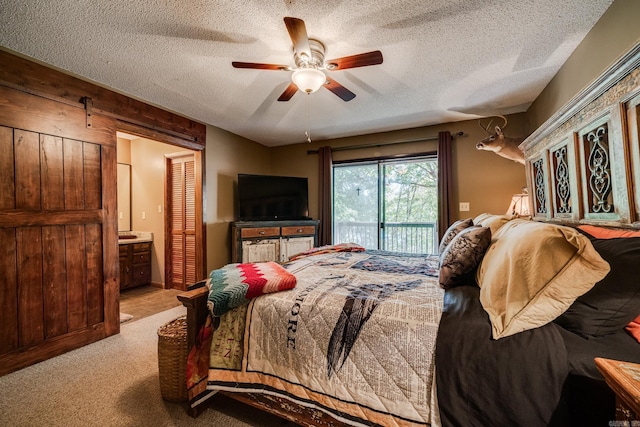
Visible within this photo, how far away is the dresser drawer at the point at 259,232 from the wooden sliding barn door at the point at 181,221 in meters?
0.83

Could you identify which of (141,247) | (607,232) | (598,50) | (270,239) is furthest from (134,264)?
(598,50)

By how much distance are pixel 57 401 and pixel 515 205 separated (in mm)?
4374

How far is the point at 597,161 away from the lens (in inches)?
58.1

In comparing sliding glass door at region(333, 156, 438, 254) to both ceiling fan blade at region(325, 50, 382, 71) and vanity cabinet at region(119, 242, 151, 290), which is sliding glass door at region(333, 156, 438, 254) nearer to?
ceiling fan blade at region(325, 50, 382, 71)

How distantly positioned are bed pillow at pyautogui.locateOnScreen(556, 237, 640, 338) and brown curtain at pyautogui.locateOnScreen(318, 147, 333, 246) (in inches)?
143

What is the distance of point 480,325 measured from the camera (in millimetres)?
1016

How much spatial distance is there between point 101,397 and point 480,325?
91.2 inches

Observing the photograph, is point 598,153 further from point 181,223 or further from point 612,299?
point 181,223

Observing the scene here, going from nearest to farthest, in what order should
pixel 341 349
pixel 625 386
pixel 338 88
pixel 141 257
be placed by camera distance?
pixel 625 386
pixel 341 349
pixel 338 88
pixel 141 257

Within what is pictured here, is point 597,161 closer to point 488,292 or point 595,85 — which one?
point 595,85

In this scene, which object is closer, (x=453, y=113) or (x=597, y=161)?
(x=597, y=161)

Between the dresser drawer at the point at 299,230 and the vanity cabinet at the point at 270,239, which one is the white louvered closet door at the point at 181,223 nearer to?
the vanity cabinet at the point at 270,239

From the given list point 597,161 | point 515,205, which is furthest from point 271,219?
point 597,161

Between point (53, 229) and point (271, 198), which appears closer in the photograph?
point (53, 229)
